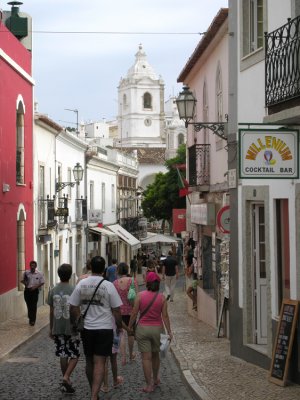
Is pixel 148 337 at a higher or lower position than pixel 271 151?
lower

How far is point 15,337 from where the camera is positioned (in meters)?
17.6

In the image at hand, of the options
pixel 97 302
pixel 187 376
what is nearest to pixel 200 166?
pixel 187 376

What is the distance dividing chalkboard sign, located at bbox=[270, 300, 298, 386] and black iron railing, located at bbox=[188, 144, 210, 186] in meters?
9.86

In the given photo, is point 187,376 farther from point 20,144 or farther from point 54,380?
point 20,144

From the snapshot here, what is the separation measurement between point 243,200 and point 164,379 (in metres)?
2.97

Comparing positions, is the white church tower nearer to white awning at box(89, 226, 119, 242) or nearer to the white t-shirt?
white awning at box(89, 226, 119, 242)

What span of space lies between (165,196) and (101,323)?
2451 inches

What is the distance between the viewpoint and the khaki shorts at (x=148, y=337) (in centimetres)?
1089

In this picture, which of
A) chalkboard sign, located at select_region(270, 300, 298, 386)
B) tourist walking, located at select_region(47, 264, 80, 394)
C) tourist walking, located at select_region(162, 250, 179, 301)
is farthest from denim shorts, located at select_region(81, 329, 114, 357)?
tourist walking, located at select_region(162, 250, 179, 301)

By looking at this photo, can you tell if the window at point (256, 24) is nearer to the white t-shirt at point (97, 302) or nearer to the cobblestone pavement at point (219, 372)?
the cobblestone pavement at point (219, 372)

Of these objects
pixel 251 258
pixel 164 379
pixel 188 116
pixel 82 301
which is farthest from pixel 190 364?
pixel 188 116

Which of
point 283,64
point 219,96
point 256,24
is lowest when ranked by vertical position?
point 283,64

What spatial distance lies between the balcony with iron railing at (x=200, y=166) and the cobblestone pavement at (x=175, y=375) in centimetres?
434

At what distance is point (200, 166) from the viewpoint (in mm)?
21125
